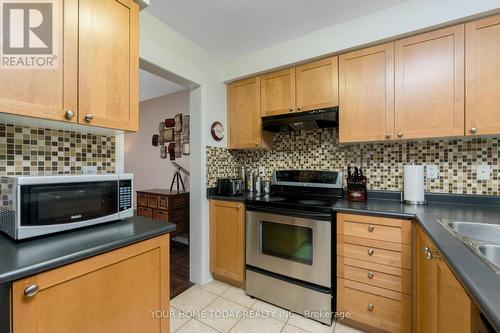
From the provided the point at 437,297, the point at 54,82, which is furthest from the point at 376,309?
the point at 54,82

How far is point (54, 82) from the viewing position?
3.42ft

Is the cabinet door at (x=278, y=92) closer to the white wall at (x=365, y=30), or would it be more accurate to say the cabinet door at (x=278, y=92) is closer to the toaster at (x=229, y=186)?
the white wall at (x=365, y=30)

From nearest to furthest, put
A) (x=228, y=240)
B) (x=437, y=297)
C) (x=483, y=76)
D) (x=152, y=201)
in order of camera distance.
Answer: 1. (x=437, y=297)
2. (x=483, y=76)
3. (x=228, y=240)
4. (x=152, y=201)

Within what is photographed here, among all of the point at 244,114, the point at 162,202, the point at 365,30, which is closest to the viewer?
the point at 365,30

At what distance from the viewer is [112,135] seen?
1.58 m

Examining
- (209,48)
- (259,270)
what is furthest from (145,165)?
(259,270)

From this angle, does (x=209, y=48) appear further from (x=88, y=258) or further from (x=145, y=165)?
(x=145, y=165)

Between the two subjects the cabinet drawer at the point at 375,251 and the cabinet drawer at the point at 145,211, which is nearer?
the cabinet drawer at the point at 375,251

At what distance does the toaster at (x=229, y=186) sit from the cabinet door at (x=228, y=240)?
115 mm

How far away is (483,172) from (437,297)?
1.23m

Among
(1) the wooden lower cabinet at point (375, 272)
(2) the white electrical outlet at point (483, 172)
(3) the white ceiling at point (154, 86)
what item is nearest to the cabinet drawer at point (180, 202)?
(3) the white ceiling at point (154, 86)

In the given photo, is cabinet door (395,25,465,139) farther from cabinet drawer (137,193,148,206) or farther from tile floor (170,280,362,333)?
cabinet drawer (137,193,148,206)

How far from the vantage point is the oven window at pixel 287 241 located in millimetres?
1781
